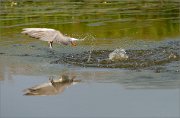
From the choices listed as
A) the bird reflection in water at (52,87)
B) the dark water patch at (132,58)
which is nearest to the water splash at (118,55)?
the dark water patch at (132,58)

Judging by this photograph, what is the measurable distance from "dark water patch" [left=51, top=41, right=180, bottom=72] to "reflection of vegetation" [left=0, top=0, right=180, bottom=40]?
Answer: 208 centimetres

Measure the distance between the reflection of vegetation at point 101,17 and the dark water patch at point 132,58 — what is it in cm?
208

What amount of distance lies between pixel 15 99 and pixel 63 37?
177 centimetres

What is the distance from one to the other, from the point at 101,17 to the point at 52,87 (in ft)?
31.0

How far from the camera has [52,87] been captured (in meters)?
8.72

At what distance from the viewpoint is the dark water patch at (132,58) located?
1027 centimetres

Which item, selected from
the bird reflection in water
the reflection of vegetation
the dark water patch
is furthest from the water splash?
the reflection of vegetation

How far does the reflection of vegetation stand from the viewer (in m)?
15.0

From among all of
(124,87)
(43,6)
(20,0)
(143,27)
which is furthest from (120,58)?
(20,0)

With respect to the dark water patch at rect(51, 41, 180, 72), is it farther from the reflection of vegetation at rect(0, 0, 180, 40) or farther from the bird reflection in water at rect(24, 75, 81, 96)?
the reflection of vegetation at rect(0, 0, 180, 40)

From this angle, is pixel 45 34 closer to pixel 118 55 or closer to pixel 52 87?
pixel 52 87

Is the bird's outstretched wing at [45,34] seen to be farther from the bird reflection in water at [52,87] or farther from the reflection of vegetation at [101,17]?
the reflection of vegetation at [101,17]

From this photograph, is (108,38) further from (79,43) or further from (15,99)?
(15,99)

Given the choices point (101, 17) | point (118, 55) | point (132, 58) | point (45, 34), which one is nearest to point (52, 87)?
point (45, 34)
